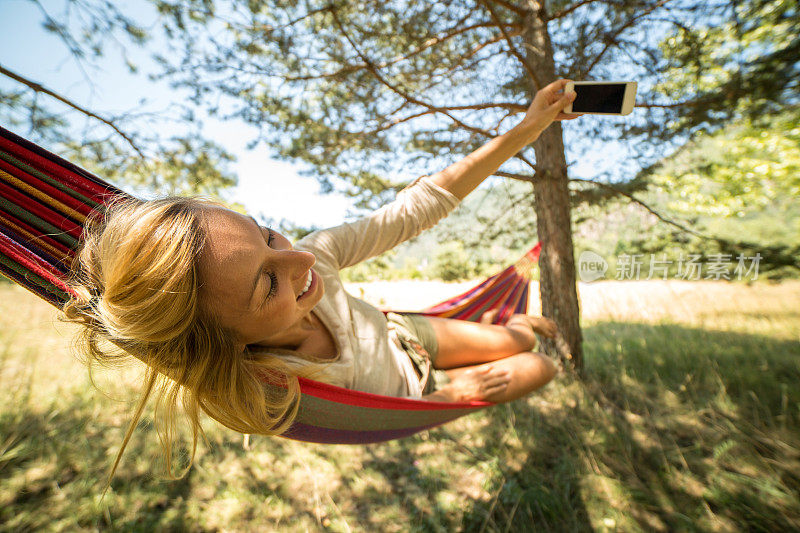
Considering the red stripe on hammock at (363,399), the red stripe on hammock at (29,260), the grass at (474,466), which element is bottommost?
the grass at (474,466)

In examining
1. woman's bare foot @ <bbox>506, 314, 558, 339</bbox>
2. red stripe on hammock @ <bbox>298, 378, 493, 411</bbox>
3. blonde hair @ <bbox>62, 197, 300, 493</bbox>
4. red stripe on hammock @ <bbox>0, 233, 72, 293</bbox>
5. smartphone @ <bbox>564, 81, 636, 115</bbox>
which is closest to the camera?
blonde hair @ <bbox>62, 197, 300, 493</bbox>

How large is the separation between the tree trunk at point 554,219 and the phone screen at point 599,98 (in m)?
1.32

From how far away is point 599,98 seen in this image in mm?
1199

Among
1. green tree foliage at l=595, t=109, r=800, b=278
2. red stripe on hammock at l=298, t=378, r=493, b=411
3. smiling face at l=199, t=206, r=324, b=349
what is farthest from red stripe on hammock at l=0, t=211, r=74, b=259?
green tree foliage at l=595, t=109, r=800, b=278

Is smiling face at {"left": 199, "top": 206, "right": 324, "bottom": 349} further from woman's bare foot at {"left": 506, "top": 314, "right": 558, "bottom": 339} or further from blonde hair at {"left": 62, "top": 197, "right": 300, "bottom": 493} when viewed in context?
woman's bare foot at {"left": 506, "top": 314, "right": 558, "bottom": 339}

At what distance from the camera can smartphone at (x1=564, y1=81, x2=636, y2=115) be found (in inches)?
45.3

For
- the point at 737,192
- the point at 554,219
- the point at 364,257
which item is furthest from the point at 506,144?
the point at 737,192

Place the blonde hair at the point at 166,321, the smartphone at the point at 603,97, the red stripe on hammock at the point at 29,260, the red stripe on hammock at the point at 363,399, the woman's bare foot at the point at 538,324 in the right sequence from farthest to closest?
1. the woman's bare foot at the point at 538,324
2. the smartphone at the point at 603,97
3. the red stripe on hammock at the point at 363,399
4. the red stripe on hammock at the point at 29,260
5. the blonde hair at the point at 166,321

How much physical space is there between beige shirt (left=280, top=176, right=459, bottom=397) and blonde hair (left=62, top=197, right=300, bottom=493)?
24cm

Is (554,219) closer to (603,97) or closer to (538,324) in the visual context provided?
(538,324)

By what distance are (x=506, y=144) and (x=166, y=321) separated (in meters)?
1.12

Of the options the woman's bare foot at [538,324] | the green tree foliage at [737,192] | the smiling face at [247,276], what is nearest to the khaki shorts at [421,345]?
the woman's bare foot at [538,324]

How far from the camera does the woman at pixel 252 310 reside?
75 centimetres

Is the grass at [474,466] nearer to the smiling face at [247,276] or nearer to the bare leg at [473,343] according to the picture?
the smiling face at [247,276]
